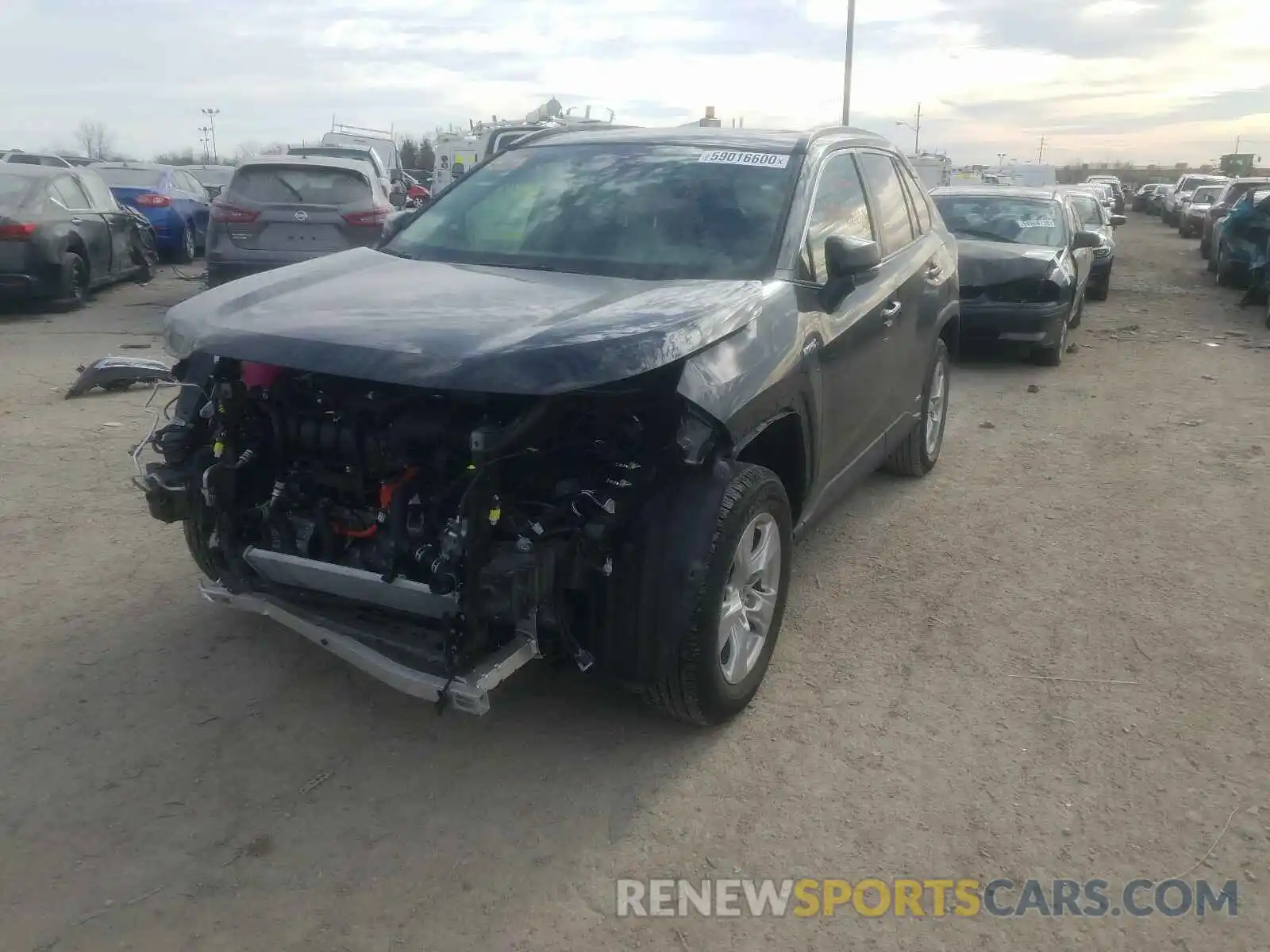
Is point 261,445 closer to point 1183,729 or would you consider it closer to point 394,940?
point 394,940

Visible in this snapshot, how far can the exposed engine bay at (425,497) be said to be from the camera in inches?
121

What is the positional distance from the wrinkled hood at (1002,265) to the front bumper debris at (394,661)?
8.18m

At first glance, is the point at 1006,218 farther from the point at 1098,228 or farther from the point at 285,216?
the point at 285,216

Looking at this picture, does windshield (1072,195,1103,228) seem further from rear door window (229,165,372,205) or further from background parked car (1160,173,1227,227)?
background parked car (1160,173,1227,227)

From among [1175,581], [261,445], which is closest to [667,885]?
[261,445]

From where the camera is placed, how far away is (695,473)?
3256mm

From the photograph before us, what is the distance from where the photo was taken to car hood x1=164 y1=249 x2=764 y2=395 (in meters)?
2.87

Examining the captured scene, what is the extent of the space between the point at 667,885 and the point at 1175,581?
10.7ft

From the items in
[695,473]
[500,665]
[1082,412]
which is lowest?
[1082,412]

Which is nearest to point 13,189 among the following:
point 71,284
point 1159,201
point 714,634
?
point 71,284

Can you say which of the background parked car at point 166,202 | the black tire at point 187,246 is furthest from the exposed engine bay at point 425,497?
the black tire at point 187,246

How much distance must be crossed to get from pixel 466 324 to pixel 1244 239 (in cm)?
1607

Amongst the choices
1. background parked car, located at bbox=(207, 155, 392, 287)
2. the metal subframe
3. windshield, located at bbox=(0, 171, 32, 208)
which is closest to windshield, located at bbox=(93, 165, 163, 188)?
windshield, located at bbox=(0, 171, 32, 208)

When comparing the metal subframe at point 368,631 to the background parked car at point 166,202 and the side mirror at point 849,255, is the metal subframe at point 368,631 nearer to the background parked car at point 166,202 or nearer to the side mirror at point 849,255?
the side mirror at point 849,255
